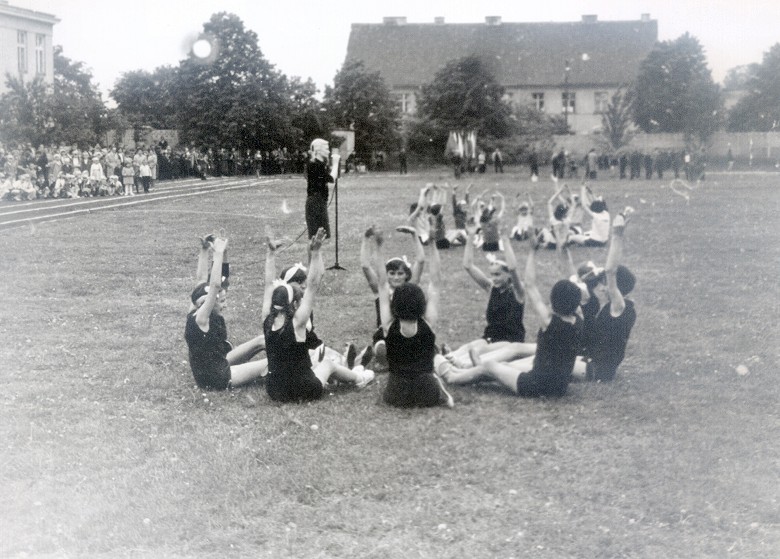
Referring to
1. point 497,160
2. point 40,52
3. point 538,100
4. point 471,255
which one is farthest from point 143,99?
point 471,255

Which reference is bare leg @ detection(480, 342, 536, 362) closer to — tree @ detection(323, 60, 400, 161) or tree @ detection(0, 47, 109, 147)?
tree @ detection(0, 47, 109, 147)

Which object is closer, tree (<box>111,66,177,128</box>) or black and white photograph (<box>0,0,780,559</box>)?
black and white photograph (<box>0,0,780,559</box>)

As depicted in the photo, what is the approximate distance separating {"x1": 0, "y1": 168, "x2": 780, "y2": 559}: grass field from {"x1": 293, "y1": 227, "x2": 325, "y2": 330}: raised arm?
706 millimetres

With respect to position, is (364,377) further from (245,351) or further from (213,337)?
(213,337)

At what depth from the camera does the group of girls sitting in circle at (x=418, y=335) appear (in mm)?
6785

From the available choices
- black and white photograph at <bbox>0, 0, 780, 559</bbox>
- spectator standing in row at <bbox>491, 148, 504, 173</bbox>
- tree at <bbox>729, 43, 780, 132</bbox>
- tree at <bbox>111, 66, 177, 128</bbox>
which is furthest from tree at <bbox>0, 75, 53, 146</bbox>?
spectator standing in row at <bbox>491, 148, 504, 173</bbox>

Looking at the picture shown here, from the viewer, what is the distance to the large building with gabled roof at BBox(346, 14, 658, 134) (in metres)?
72.5

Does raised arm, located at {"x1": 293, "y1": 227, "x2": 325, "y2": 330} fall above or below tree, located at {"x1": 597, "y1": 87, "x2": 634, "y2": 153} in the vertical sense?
below

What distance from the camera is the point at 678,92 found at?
50.7 metres

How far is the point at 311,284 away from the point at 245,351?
4.55 feet

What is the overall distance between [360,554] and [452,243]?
13.4 metres

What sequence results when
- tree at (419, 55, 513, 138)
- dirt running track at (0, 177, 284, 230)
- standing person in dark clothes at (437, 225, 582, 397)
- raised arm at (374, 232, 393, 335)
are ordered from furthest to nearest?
tree at (419, 55, 513, 138)
dirt running track at (0, 177, 284, 230)
raised arm at (374, 232, 393, 335)
standing person in dark clothes at (437, 225, 582, 397)

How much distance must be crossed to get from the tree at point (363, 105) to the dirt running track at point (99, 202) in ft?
22.0

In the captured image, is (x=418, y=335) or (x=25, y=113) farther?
(x=25, y=113)
